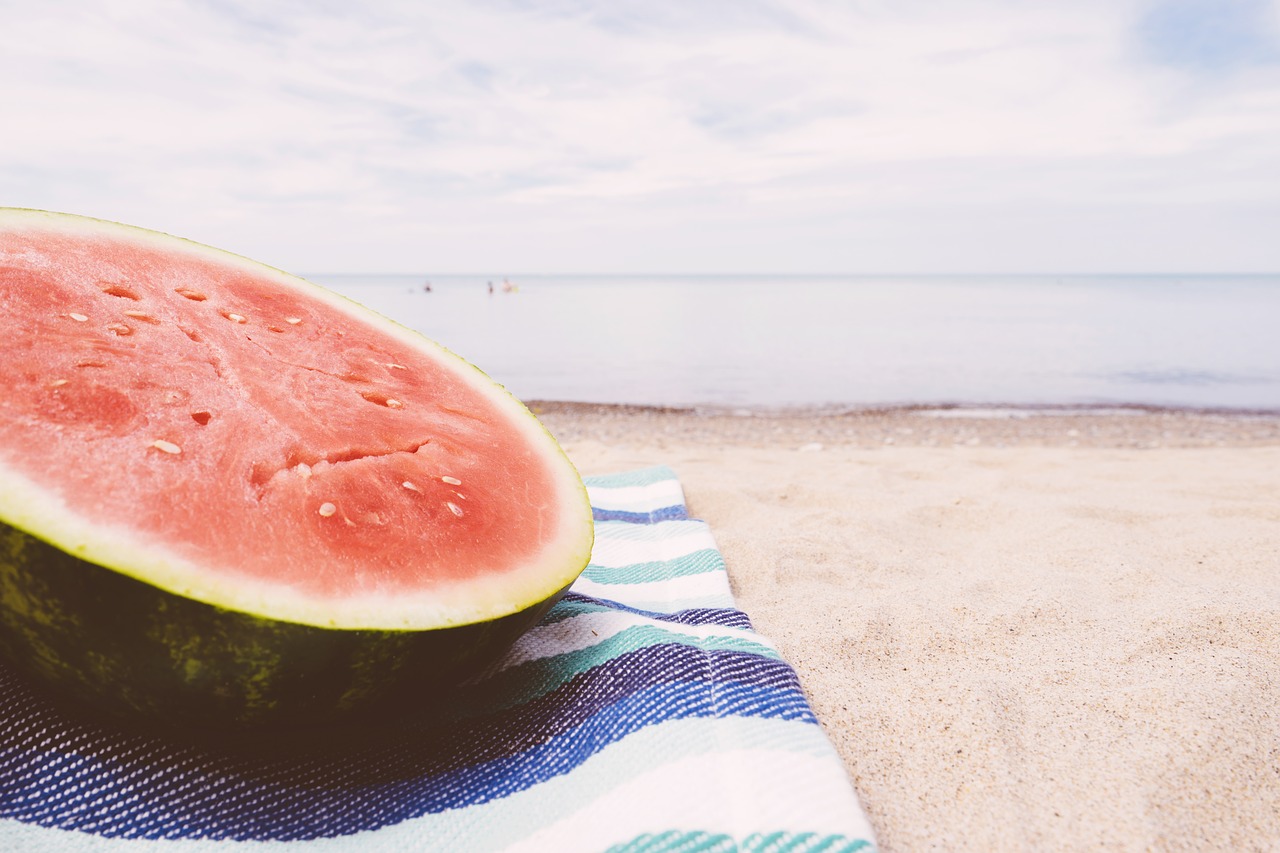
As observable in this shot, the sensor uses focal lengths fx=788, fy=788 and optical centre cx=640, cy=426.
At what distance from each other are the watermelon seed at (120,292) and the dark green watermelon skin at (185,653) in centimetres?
57

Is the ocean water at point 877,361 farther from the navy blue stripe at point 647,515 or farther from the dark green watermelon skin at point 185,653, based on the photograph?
the dark green watermelon skin at point 185,653

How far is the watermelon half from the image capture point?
3.16 feet

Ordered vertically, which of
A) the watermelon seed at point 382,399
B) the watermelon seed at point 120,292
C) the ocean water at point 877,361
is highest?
the watermelon seed at point 120,292

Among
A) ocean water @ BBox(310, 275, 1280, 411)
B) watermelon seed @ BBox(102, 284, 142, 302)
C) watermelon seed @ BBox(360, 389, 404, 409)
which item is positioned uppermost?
watermelon seed @ BBox(102, 284, 142, 302)

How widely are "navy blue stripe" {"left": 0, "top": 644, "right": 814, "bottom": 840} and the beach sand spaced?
262mm

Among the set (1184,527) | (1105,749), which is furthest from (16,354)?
(1184,527)

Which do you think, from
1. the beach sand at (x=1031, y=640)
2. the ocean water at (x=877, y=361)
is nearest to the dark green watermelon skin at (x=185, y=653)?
the beach sand at (x=1031, y=640)

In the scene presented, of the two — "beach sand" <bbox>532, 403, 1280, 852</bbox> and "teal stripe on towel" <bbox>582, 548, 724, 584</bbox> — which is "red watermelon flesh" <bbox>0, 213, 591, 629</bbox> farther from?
"beach sand" <bbox>532, 403, 1280, 852</bbox>

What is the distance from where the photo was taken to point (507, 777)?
1159 millimetres

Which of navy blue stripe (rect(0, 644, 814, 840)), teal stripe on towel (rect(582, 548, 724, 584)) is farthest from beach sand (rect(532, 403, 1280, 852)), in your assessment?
navy blue stripe (rect(0, 644, 814, 840))

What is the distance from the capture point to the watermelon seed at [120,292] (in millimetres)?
1364

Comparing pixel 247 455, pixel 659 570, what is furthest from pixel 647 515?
pixel 247 455

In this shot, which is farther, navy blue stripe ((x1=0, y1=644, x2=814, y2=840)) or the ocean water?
the ocean water

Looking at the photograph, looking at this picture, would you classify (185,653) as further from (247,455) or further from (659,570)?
(659,570)
